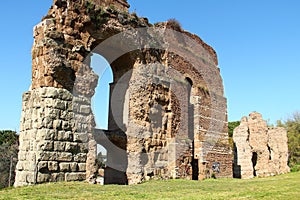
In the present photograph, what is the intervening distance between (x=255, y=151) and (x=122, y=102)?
9.36 metres

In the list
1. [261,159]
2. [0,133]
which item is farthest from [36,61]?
[0,133]

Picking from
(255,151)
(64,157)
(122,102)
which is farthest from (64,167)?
(255,151)

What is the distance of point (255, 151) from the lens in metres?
19.0

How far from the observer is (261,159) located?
61.7 feet

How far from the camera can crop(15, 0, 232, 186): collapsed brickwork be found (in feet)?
33.3

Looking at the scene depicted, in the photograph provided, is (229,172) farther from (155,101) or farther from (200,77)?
(155,101)

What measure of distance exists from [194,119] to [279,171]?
280 inches

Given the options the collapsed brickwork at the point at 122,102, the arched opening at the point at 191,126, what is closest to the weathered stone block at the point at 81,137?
the collapsed brickwork at the point at 122,102

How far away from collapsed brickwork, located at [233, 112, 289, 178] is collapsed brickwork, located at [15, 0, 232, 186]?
1640 millimetres

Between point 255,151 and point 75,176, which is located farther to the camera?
point 255,151

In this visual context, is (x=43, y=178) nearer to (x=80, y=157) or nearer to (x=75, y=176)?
(x=75, y=176)

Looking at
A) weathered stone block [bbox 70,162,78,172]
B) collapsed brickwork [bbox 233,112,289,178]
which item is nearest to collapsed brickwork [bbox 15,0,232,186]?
weathered stone block [bbox 70,162,78,172]

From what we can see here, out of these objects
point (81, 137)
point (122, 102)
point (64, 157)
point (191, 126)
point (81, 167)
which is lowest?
point (81, 167)

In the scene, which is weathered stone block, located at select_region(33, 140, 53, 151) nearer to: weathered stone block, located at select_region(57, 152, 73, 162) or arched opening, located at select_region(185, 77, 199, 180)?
weathered stone block, located at select_region(57, 152, 73, 162)
